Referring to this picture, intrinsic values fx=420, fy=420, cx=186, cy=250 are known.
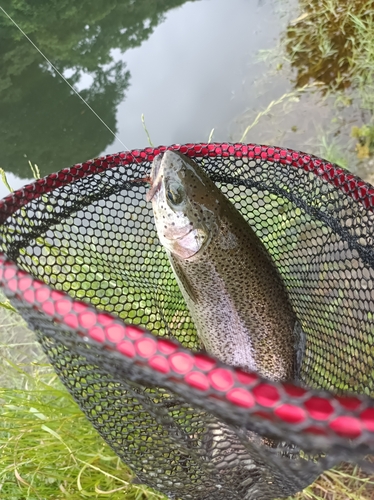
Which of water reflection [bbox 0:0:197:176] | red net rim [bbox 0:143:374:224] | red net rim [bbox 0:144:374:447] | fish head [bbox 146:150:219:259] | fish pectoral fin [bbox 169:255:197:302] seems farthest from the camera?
water reflection [bbox 0:0:197:176]

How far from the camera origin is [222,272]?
136 centimetres

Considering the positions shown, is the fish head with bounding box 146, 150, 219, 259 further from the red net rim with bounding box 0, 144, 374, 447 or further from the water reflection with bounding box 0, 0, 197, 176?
the water reflection with bounding box 0, 0, 197, 176

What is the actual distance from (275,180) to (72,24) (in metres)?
4.95

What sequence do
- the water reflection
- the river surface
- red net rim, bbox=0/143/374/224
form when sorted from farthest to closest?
1. the water reflection
2. the river surface
3. red net rim, bbox=0/143/374/224

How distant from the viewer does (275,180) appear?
140 cm

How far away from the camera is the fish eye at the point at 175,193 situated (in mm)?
1264

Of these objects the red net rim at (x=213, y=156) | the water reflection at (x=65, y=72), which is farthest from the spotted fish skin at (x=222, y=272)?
the water reflection at (x=65, y=72)

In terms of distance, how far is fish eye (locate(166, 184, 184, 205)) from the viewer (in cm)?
126

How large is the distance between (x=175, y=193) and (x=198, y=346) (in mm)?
663

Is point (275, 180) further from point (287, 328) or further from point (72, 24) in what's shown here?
point (72, 24)

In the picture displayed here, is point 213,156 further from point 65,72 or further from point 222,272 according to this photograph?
point 65,72

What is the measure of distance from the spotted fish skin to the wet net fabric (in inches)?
5.1

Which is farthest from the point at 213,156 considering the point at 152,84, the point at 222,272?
the point at 152,84

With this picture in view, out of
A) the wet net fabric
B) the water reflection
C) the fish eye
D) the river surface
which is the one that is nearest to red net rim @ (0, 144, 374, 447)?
the wet net fabric
